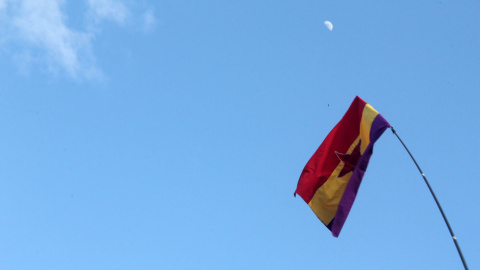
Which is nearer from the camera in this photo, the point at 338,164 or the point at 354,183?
the point at 354,183

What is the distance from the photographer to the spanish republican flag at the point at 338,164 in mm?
17750

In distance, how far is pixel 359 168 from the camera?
17.2 meters

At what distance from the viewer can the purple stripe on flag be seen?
1716 centimetres

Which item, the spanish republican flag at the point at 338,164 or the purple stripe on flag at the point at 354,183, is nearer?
the purple stripe on flag at the point at 354,183

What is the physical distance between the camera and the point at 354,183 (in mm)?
17281

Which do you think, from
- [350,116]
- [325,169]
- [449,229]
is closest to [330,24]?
[350,116]

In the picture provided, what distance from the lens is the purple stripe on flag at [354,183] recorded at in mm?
17156

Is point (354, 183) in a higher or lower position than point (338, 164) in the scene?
lower

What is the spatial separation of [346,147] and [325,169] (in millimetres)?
1005

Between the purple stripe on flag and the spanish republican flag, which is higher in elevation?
the spanish republican flag

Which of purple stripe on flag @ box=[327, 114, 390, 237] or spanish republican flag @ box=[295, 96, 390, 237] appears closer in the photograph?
purple stripe on flag @ box=[327, 114, 390, 237]

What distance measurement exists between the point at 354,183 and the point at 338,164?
7.92 ft

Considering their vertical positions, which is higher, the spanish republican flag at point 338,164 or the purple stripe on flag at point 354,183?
the spanish republican flag at point 338,164

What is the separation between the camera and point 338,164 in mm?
19656
